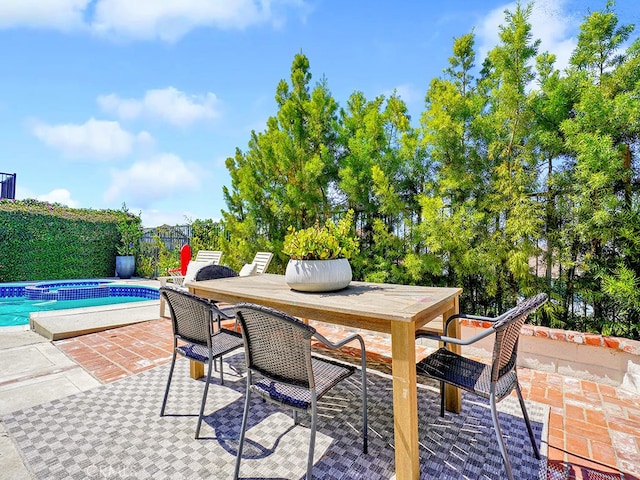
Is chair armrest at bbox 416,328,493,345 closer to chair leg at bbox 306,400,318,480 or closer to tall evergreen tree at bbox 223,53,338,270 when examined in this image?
chair leg at bbox 306,400,318,480

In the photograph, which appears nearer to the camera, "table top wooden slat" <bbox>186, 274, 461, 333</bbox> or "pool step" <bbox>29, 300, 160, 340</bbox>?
"table top wooden slat" <bbox>186, 274, 461, 333</bbox>

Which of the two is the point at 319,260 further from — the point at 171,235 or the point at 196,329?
the point at 171,235

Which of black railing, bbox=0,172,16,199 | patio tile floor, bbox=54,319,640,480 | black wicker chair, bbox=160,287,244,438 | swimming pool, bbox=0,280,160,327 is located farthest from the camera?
black railing, bbox=0,172,16,199

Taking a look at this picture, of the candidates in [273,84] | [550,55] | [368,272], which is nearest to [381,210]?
[368,272]

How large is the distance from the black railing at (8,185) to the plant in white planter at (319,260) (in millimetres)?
13653

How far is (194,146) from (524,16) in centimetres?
716

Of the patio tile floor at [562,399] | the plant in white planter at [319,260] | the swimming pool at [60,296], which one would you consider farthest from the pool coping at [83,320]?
the plant in white planter at [319,260]

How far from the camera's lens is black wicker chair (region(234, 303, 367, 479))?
1.37 meters

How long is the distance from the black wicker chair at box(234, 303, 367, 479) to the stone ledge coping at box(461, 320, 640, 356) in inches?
85.5

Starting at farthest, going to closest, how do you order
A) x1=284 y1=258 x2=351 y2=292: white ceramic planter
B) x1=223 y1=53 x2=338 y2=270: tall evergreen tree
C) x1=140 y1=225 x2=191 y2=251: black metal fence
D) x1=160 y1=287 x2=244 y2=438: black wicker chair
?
x1=140 y1=225 x2=191 y2=251: black metal fence < x1=223 y1=53 x2=338 y2=270: tall evergreen tree < x1=284 y1=258 x2=351 y2=292: white ceramic planter < x1=160 y1=287 x2=244 y2=438: black wicker chair

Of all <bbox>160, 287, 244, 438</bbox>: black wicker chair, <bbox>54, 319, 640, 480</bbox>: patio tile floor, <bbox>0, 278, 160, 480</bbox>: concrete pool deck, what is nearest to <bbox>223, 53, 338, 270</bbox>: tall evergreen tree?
<bbox>54, 319, 640, 480</bbox>: patio tile floor

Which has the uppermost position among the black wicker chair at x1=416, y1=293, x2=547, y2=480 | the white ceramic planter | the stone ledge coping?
the white ceramic planter

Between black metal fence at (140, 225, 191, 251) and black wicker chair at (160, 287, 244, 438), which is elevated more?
black metal fence at (140, 225, 191, 251)

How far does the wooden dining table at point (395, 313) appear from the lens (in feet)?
4.57
